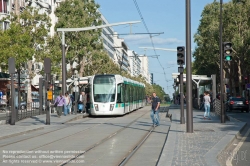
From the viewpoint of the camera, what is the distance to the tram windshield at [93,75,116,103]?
38.8m

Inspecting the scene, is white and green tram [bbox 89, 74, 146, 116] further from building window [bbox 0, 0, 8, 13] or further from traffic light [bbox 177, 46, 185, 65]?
building window [bbox 0, 0, 8, 13]

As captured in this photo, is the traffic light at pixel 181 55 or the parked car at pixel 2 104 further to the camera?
the parked car at pixel 2 104

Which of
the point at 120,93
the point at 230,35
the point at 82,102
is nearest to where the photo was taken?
the point at 120,93

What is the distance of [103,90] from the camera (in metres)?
38.9

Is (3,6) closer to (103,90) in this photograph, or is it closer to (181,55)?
(103,90)

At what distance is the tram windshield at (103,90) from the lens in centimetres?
3884

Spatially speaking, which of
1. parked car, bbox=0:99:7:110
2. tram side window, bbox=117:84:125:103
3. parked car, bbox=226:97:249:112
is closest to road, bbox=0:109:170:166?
tram side window, bbox=117:84:125:103

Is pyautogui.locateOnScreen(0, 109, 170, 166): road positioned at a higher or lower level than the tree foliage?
lower

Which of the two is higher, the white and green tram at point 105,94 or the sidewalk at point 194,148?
the white and green tram at point 105,94

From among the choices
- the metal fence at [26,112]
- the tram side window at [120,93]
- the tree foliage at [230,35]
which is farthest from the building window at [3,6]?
the tram side window at [120,93]

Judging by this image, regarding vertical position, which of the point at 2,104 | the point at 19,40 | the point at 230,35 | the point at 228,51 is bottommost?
the point at 2,104

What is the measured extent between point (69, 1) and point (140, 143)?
46884 mm

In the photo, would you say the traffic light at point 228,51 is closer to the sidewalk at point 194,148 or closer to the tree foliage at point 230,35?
the sidewalk at point 194,148

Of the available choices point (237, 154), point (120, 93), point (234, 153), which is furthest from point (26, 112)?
point (237, 154)
